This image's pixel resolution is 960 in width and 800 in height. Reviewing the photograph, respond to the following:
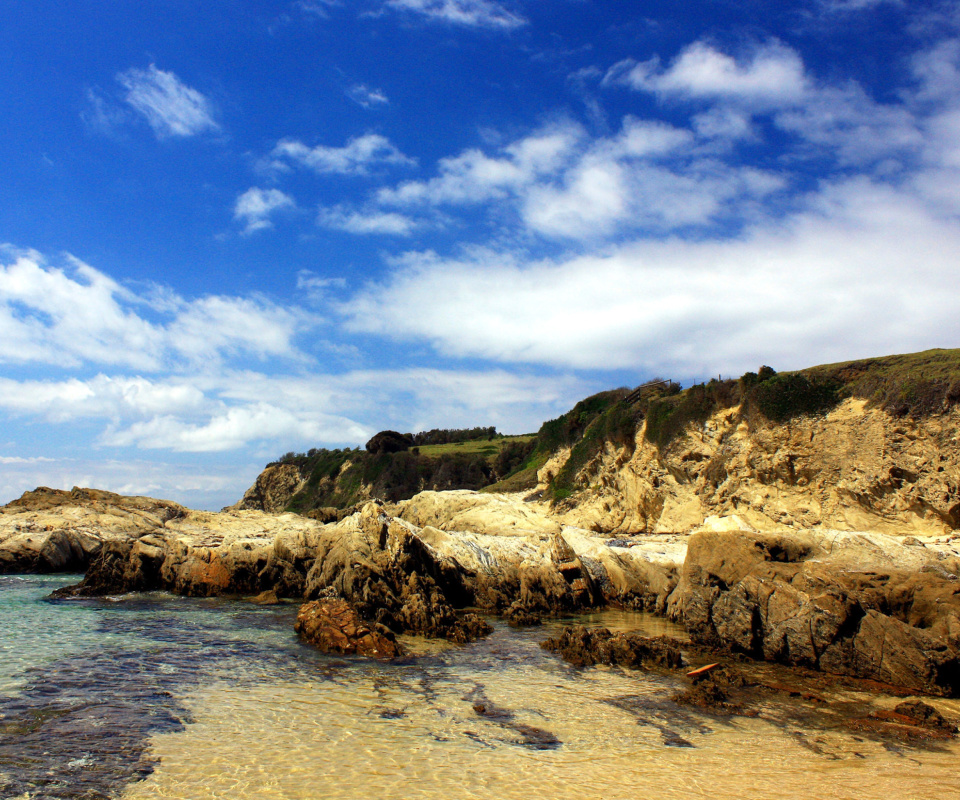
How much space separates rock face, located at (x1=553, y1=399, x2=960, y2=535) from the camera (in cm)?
1866

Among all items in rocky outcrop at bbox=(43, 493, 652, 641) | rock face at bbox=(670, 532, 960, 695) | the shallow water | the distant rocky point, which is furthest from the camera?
rocky outcrop at bbox=(43, 493, 652, 641)

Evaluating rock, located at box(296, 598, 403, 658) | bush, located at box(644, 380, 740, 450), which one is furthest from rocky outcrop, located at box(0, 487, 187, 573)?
bush, located at box(644, 380, 740, 450)

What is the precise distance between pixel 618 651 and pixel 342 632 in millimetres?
6109

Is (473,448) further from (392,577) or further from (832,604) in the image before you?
(832,604)

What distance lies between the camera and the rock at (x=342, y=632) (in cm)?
1224

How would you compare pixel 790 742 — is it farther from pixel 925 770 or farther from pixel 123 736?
pixel 123 736

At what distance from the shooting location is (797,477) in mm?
22000

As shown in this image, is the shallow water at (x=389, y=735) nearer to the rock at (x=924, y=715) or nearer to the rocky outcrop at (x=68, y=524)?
the rock at (x=924, y=715)

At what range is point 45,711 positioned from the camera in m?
8.10

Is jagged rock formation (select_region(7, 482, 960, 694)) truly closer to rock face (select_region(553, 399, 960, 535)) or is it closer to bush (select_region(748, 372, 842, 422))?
rock face (select_region(553, 399, 960, 535))

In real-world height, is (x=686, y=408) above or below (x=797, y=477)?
above

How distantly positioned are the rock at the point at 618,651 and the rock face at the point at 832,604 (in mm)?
1923

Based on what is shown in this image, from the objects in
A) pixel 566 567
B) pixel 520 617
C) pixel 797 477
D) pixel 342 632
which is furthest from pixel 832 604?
pixel 797 477

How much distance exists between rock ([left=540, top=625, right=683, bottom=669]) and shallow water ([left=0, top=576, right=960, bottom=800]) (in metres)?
0.70
